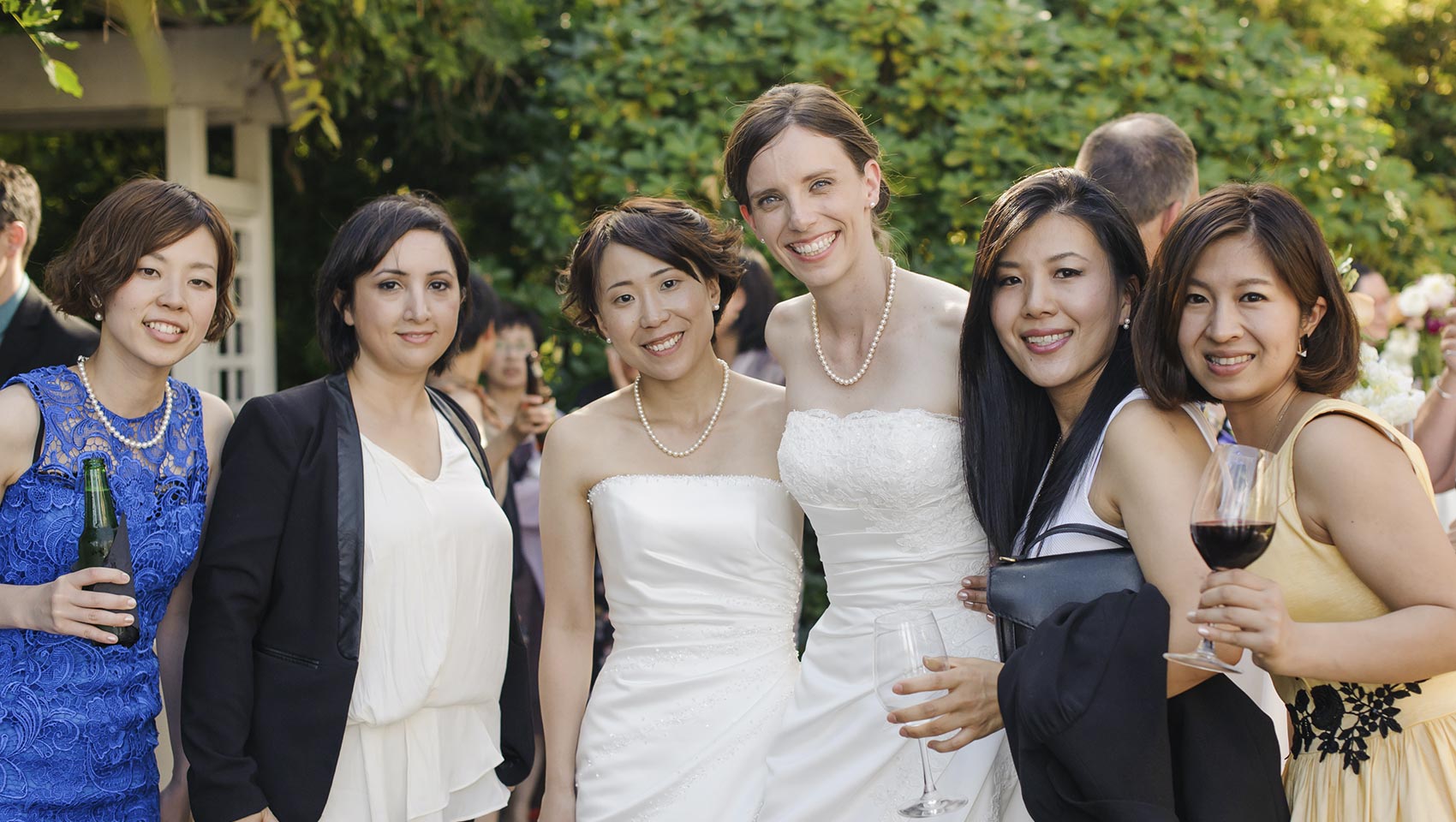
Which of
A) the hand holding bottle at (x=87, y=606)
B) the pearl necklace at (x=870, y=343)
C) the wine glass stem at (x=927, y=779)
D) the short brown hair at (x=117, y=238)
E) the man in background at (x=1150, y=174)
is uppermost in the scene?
the man in background at (x=1150, y=174)

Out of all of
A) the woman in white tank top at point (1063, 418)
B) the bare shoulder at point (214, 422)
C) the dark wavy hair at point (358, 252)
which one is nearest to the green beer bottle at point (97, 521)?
the bare shoulder at point (214, 422)

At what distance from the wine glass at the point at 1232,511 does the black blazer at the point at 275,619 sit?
212cm

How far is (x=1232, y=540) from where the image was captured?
221 cm

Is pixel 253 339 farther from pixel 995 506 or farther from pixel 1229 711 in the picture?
pixel 1229 711

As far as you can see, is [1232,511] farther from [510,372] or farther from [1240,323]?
[510,372]

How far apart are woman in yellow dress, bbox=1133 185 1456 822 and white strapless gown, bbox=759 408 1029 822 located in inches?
27.5

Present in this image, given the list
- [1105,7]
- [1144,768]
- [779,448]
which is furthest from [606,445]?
[1105,7]

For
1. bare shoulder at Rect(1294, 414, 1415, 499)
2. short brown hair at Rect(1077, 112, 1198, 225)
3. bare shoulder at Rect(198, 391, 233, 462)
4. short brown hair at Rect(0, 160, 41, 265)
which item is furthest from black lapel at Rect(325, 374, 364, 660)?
short brown hair at Rect(1077, 112, 1198, 225)

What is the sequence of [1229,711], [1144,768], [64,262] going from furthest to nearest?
[64,262] → [1229,711] → [1144,768]

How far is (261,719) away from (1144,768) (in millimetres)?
2162

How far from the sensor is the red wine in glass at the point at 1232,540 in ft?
7.21

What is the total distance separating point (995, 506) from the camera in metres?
3.07

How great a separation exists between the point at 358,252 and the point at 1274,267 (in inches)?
93.1

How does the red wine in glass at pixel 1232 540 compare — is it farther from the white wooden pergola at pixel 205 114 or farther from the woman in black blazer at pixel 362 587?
the white wooden pergola at pixel 205 114
